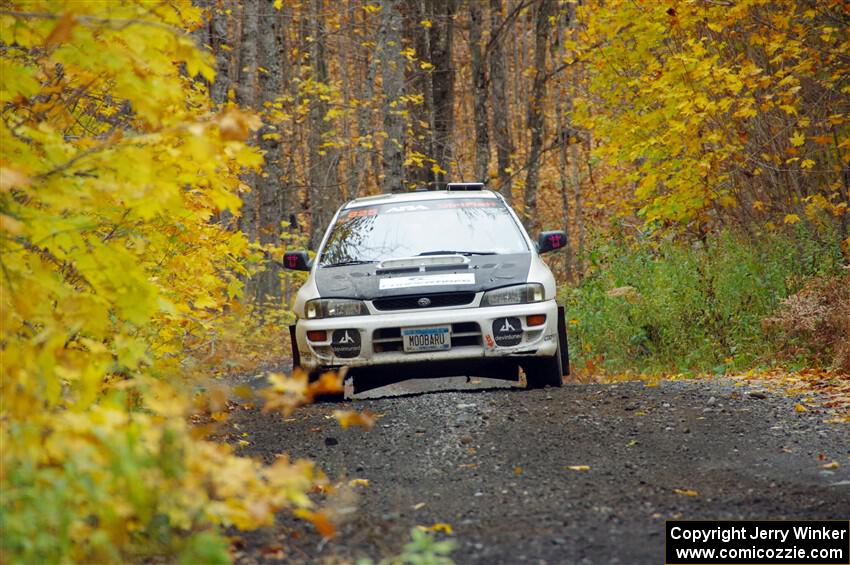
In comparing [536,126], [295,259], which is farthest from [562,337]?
[536,126]

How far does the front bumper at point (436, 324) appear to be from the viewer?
8500 mm

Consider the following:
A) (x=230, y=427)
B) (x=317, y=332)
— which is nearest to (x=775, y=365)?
(x=317, y=332)

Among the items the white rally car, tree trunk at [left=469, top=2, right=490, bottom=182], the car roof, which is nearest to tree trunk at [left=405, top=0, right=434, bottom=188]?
tree trunk at [left=469, top=2, right=490, bottom=182]

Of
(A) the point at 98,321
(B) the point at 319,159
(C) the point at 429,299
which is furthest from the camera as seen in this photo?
(B) the point at 319,159

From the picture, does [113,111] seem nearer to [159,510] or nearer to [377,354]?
[377,354]

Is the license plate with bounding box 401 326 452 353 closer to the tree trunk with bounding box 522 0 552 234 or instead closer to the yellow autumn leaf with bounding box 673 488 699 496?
the yellow autumn leaf with bounding box 673 488 699 496

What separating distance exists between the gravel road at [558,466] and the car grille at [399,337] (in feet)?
1.48

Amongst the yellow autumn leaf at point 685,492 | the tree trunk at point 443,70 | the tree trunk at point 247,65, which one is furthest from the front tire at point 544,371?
the tree trunk at point 443,70

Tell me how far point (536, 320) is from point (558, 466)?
9.07 feet

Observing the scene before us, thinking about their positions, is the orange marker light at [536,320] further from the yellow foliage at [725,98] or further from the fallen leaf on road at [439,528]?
the yellow foliage at [725,98]

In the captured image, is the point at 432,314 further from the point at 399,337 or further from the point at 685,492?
the point at 685,492

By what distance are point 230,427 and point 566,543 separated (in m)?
4.66

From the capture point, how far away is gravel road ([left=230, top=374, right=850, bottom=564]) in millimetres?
4375

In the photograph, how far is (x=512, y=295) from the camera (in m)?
8.67
